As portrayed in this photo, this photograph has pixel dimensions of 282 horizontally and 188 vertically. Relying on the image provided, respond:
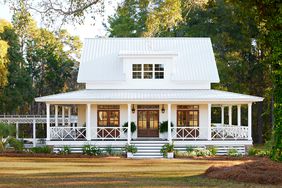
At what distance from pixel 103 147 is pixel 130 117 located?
9.40 ft

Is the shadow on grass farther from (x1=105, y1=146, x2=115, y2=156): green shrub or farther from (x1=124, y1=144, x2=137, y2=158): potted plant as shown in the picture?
(x1=105, y1=146, x2=115, y2=156): green shrub

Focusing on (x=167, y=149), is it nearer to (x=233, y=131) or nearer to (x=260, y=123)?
(x=233, y=131)

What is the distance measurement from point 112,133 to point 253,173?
16.7 m

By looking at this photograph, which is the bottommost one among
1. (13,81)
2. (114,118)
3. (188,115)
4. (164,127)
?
(164,127)

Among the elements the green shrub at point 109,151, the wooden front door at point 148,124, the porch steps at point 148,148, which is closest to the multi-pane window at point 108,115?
the wooden front door at point 148,124

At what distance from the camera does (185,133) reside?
108 feet

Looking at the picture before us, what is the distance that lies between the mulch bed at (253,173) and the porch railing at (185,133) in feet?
40.0

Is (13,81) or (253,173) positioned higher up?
(13,81)

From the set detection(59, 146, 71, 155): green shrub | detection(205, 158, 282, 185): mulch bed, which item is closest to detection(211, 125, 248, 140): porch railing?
detection(59, 146, 71, 155): green shrub

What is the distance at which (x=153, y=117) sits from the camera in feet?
110

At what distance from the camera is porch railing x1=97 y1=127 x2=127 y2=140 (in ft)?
104

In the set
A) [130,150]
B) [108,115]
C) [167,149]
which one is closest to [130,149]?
[130,150]

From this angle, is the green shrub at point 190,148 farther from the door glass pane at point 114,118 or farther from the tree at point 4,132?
the tree at point 4,132

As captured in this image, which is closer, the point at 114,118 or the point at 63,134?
the point at 63,134
